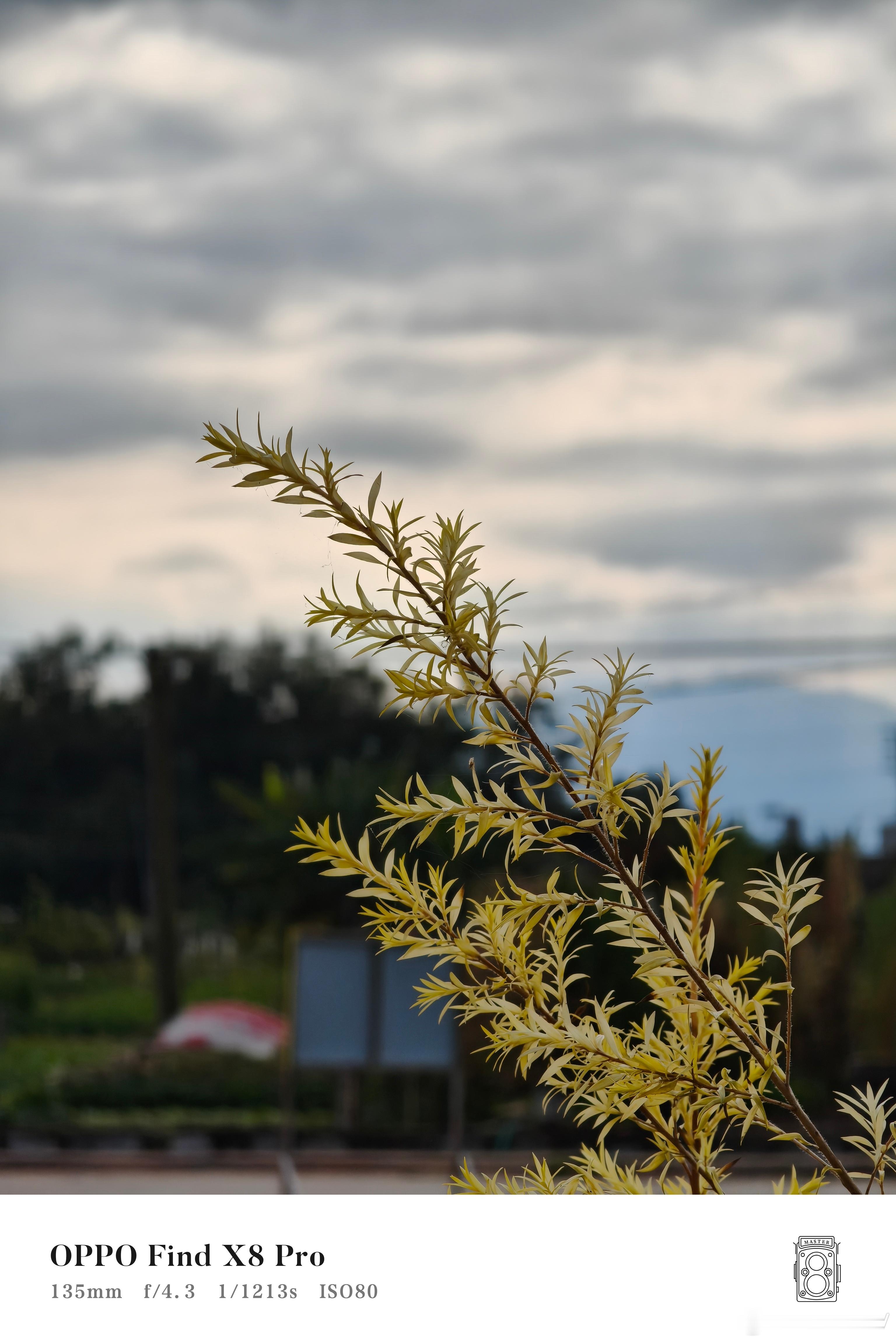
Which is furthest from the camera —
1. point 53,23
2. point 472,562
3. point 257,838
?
point 257,838

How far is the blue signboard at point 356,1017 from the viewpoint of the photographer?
9.13ft

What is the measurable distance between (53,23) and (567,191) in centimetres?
60

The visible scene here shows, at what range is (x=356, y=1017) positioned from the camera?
2.84 metres

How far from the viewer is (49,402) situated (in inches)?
68.2

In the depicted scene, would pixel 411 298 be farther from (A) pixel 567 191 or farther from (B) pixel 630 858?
(B) pixel 630 858

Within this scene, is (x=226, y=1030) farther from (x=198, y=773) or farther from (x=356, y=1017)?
(x=198, y=773)
